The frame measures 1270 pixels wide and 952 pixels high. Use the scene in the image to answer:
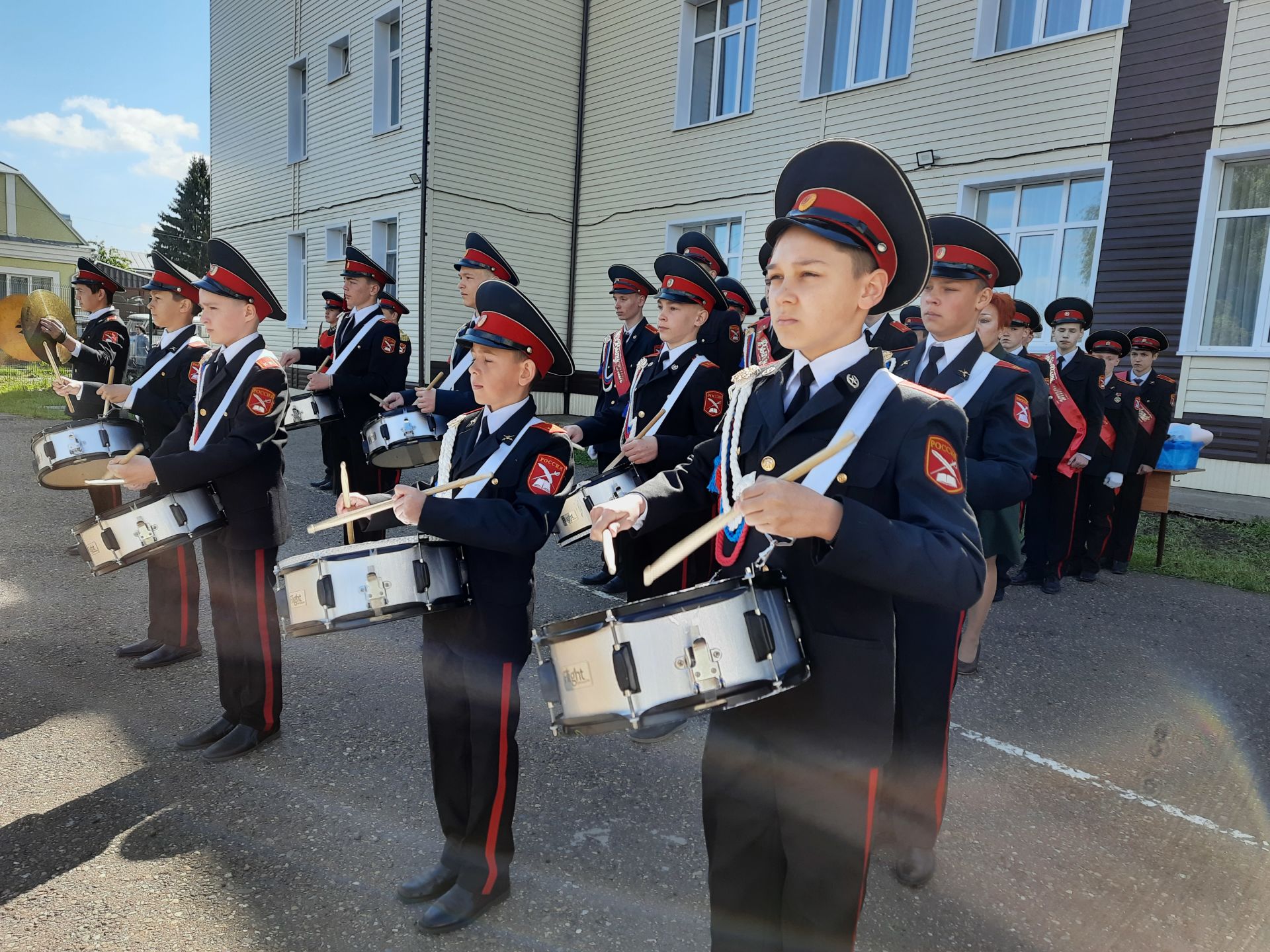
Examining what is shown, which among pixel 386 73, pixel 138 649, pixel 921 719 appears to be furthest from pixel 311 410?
pixel 386 73

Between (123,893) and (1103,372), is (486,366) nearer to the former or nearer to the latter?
(123,893)

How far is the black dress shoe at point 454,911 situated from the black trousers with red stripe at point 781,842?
97 cm

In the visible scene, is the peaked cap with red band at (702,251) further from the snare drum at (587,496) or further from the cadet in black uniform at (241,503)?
the cadet in black uniform at (241,503)

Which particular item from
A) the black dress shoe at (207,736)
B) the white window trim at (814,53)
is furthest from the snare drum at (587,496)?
the white window trim at (814,53)

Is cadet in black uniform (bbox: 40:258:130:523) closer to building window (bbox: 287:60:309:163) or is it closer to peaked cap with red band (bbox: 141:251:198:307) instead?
peaked cap with red band (bbox: 141:251:198:307)

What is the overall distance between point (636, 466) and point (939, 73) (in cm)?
945

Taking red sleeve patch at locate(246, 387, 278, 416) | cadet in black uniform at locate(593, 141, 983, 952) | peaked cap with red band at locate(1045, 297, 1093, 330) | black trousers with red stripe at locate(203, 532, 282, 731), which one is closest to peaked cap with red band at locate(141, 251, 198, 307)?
red sleeve patch at locate(246, 387, 278, 416)

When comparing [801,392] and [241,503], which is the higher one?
[801,392]

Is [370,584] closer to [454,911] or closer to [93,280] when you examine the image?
[454,911]

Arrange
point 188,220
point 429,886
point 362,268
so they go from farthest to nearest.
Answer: point 188,220 → point 362,268 → point 429,886

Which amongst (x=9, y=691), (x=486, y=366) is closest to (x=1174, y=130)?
(x=486, y=366)

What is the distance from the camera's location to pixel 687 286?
449cm

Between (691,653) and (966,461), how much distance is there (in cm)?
137

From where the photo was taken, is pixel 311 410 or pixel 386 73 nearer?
pixel 311 410
